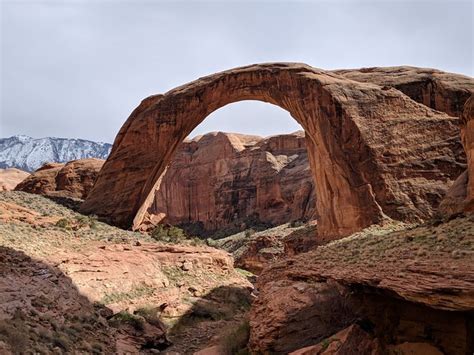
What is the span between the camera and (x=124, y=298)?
1458 cm

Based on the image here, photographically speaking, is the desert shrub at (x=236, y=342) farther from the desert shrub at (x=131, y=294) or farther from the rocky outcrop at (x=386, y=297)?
the desert shrub at (x=131, y=294)

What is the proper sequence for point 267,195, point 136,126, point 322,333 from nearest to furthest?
point 322,333 → point 136,126 → point 267,195

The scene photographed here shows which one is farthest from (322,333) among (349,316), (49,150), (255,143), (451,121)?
(49,150)

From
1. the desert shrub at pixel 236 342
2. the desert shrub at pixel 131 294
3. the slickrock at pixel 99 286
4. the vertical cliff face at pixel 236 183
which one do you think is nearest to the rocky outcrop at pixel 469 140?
the desert shrub at pixel 236 342

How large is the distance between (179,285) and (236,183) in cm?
3651

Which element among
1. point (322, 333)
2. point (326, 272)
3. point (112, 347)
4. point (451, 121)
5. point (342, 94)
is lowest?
point (112, 347)

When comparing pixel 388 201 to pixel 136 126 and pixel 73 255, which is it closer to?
pixel 73 255

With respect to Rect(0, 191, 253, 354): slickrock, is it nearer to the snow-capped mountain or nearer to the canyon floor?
the canyon floor

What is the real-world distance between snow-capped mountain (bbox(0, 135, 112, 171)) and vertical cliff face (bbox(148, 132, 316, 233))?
369 ft

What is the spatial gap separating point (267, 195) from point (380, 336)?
1649 inches

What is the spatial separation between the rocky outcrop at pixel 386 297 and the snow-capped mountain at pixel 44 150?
159 meters

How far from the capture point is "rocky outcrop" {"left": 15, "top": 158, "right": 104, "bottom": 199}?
3047 cm

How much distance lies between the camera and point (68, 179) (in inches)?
1210

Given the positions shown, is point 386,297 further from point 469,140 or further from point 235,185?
point 235,185
